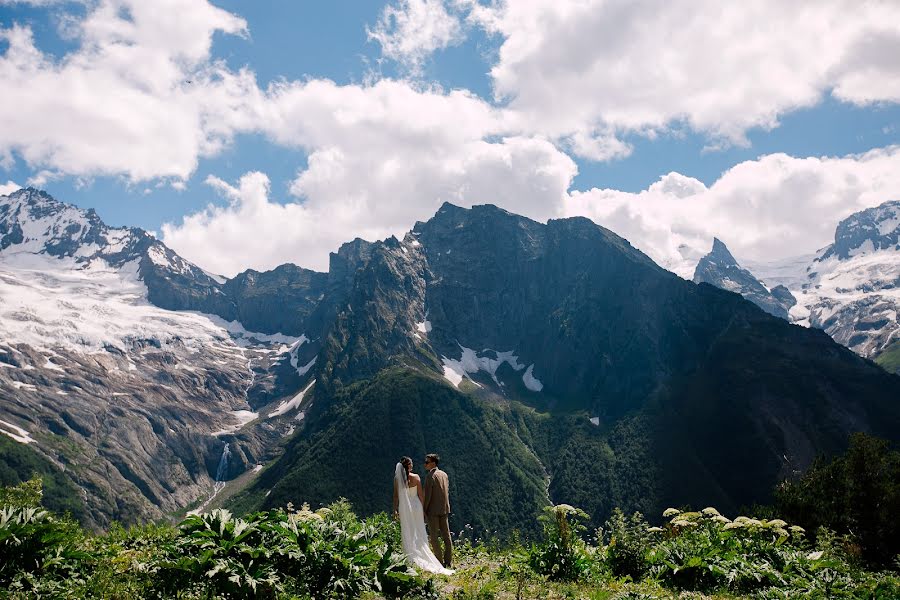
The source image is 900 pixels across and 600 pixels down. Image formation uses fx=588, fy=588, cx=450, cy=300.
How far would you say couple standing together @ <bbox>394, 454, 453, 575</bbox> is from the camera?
21075 mm

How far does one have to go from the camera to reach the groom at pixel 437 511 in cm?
2186

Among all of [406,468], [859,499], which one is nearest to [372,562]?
[406,468]

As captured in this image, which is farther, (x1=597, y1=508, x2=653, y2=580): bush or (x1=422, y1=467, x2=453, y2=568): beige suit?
(x1=422, y1=467, x2=453, y2=568): beige suit

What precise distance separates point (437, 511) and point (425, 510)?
51cm

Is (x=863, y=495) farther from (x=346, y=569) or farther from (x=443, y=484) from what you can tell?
(x=346, y=569)

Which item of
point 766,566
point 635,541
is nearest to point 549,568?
point 635,541

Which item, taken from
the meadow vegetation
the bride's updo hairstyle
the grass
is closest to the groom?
the bride's updo hairstyle

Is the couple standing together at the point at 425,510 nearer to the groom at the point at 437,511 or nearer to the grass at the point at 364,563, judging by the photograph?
the groom at the point at 437,511

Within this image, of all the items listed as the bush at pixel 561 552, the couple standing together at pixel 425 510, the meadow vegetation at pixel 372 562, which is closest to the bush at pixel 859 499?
the meadow vegetation at pixel 372 562

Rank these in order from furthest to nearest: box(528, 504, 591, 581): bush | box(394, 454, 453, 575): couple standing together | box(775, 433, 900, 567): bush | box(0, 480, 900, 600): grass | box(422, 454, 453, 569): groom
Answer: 1. box(775, 433, 900, 567): bush
2. box(422, 454, 453, 569): groom
3. box(394, 454, 453, 575): couple standing together
4. box(528, 504, 591, 581): bush
5. box(0, 480, 900, 600): grass

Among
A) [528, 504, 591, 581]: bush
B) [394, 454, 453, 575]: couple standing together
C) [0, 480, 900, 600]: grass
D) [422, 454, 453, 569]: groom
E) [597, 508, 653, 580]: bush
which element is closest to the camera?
[0, 480, 900, 600]: grass

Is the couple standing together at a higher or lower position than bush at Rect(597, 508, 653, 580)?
higher

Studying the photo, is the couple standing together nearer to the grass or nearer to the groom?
the groom

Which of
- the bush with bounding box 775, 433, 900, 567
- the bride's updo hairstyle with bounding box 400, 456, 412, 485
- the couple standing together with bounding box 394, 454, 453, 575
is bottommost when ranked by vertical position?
the bush with bounding box 775, 433, 900, 567
